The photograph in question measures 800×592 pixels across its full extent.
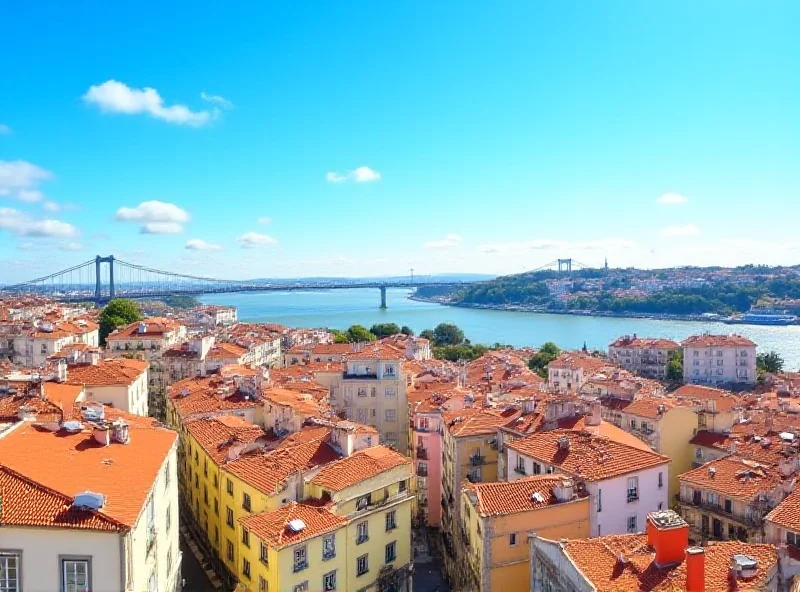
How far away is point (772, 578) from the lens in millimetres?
9141

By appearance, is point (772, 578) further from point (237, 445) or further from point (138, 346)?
point (138, 346)

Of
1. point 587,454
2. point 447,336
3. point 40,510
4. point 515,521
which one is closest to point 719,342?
point 447,336

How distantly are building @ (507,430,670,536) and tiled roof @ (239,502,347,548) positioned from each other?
4.57m

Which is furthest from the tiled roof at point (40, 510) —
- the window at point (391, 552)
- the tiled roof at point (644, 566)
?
the window at point (391, 552)

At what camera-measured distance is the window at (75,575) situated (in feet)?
23.1

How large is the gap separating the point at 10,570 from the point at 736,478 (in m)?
13.6

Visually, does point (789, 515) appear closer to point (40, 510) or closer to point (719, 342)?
point (40, 510)

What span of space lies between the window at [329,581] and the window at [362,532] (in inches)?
32.1

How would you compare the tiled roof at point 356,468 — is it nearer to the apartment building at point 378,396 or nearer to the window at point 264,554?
the window at point 264,554

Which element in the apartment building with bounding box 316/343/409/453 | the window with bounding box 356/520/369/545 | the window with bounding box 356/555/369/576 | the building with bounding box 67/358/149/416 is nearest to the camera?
the window with bounding box 356/555/369/576

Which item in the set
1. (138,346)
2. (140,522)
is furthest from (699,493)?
(138,346)

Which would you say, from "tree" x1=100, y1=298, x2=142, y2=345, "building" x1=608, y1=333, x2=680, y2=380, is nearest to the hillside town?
"tree" x1=100, y1=298, x2=142, y2=345

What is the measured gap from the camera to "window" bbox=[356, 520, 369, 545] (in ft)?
41.1

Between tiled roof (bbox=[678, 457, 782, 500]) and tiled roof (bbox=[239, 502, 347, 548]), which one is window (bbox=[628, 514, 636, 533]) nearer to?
tiled roof (bbox=[678, 457, 782, 500])
